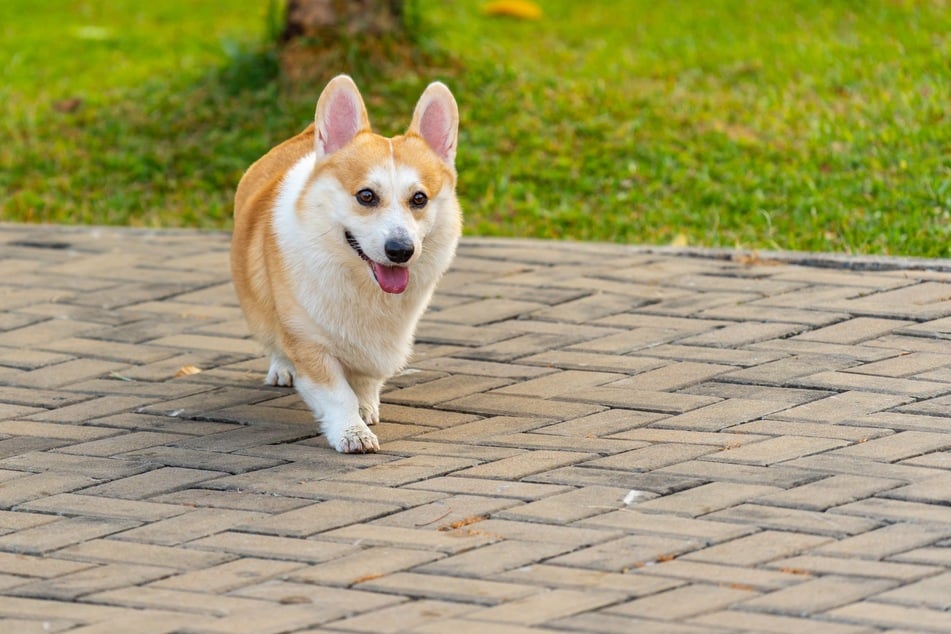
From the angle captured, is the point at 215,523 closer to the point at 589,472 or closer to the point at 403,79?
the point at 589,472

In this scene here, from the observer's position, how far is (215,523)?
4109 millimetres

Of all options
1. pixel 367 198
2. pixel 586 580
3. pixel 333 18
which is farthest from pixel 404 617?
pixel 333 18

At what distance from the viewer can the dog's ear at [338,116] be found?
4.89m

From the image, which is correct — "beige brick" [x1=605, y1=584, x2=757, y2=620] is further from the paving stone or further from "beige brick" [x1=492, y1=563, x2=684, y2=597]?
the paving stone

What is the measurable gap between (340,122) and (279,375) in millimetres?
1024

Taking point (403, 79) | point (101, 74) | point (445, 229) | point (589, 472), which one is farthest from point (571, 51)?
point (589, 472)

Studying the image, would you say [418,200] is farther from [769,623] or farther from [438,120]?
[769,623]

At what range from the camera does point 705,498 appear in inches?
165

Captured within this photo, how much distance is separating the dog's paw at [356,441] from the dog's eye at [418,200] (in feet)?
2.33

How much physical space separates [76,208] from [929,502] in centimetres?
528

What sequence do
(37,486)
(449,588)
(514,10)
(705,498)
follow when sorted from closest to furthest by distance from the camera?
(449,588)
(705,498)
(37,486)
(514,10)

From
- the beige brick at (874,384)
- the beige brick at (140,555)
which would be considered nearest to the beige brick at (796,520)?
the beige brick at (874,384)

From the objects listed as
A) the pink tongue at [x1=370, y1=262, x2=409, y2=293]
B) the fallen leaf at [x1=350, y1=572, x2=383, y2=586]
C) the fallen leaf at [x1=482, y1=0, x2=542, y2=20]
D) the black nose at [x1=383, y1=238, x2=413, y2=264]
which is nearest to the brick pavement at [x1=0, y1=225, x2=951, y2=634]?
the fallen leaf at [x1=350, y1=572, x2=383, y2=586]

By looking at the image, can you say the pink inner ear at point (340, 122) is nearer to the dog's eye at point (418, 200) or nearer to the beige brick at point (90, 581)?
the dog's eye at point (418, 200)
